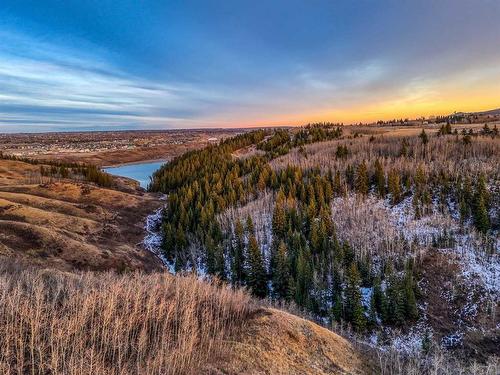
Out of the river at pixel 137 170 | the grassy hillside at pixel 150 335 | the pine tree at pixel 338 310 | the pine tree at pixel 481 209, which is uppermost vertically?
the grassy hillside at pixel 150 335

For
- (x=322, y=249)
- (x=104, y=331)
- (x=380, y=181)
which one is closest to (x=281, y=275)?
(x=322, y=249)

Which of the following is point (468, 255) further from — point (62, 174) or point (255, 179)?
point (62, 174)

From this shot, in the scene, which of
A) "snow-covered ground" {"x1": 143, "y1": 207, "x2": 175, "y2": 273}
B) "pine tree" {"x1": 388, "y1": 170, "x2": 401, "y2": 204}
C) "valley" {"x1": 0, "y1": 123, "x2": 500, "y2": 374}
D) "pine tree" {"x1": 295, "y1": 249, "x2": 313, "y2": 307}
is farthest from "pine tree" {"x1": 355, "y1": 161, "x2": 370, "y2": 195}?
"snow-covered ground" {"x1": 143, "y1": 207, "x2": 175, "y2": 273}

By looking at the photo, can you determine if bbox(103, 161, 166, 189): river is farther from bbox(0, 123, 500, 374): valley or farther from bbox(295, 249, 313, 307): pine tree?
bbox(295, 249, 313, 307): pine tree

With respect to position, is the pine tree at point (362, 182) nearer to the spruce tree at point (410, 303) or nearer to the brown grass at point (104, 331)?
the spruce tree at point (410, 303)

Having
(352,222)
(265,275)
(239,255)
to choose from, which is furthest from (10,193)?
(352,222)

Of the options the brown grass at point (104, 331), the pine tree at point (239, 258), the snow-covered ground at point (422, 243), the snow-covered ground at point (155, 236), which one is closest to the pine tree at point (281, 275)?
the pine tree at point (239, 258)
